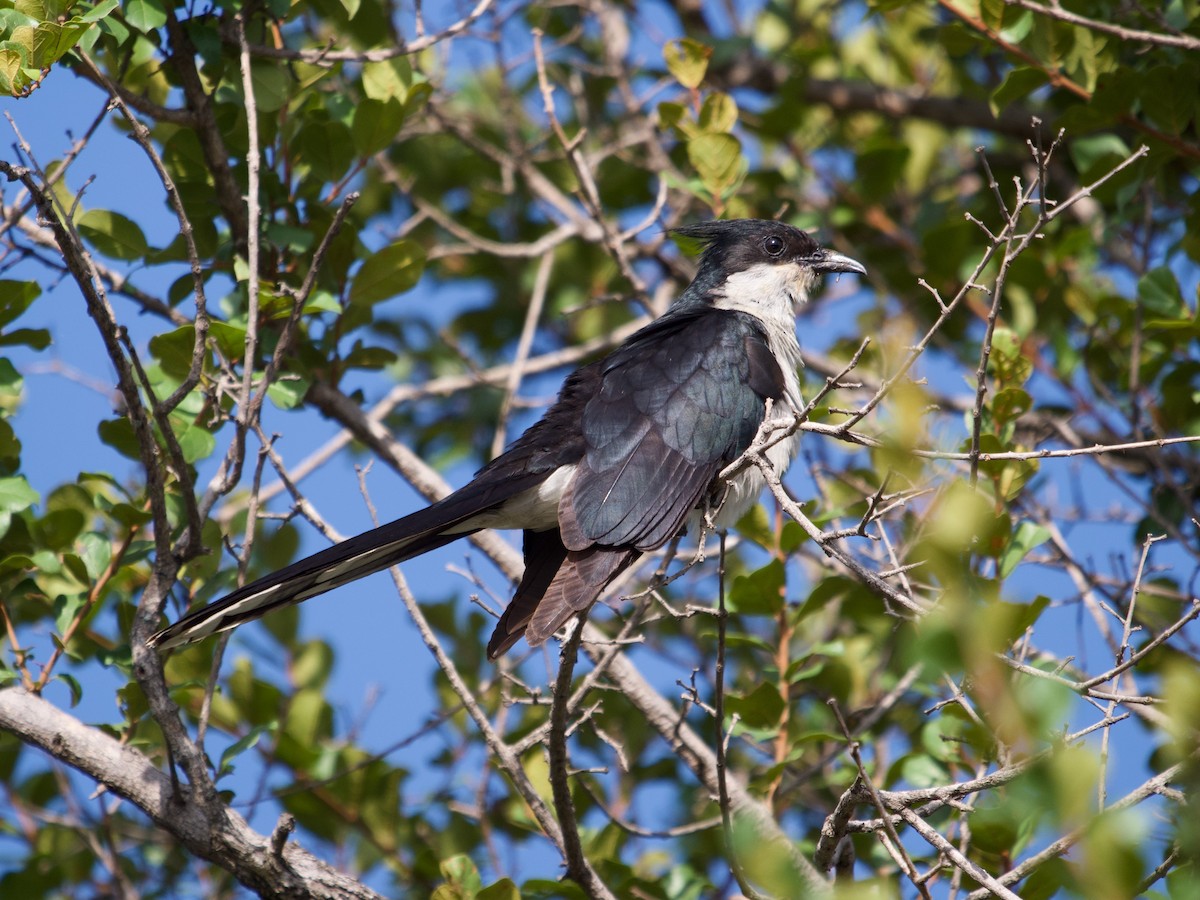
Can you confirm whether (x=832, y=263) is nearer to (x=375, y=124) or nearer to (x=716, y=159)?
(x=716, y=159)

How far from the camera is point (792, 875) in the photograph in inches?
54.9

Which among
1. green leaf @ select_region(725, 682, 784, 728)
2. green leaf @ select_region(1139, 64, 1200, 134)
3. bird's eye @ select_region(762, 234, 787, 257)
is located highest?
bird's eye @ select_region(762, 234, 787, 257)

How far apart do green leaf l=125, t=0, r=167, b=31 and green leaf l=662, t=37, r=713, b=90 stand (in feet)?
5.39

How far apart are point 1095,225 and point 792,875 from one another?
3.76 meters

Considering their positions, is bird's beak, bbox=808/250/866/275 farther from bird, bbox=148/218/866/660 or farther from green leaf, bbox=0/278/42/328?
green leaf, bbox=0/278/42/328

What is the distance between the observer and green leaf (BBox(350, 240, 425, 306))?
3.64 meters

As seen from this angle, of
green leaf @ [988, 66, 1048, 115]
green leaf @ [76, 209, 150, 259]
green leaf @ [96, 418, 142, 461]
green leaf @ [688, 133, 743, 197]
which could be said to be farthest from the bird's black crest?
green leaf @ [96, 418, 142, 461]

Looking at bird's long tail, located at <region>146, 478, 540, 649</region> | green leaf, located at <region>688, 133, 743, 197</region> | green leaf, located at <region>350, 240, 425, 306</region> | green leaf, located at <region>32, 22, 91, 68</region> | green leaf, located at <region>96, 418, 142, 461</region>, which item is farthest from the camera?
green leaf, located at <region>688, 133, 743, 197</region>

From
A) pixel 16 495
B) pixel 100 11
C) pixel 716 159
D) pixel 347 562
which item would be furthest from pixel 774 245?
pixel 16 495

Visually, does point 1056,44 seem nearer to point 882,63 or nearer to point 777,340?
point 777,340

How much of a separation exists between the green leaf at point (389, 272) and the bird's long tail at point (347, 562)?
2.53 feet

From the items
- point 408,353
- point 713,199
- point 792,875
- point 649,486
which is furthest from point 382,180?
point 792,875

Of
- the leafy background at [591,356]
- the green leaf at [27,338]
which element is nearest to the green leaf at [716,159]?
the leafy background at [591,356]

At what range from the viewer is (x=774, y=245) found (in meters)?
4.41
